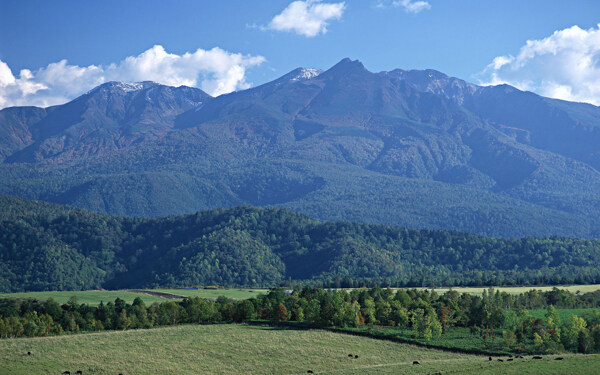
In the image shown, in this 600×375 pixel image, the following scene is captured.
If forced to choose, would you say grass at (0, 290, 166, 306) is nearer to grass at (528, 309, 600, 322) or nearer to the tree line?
the tree line

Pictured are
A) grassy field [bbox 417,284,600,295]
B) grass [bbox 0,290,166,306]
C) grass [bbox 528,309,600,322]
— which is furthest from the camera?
grassy field [bbox 417,284,600,295]

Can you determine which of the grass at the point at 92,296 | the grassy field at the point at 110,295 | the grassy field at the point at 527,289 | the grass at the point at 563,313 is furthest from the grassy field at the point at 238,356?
the grassy field at the point at 527,289

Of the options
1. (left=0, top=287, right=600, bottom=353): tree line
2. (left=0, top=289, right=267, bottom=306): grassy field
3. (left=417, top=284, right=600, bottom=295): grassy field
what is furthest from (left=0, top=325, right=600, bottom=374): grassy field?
(left=417, top=284, right=600, bottom=295): grassy field

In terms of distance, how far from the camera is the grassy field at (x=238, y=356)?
7319cm

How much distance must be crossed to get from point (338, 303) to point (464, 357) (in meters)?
28.6

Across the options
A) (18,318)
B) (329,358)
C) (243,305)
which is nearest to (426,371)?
(329,358)

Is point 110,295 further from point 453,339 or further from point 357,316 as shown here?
point 453,339

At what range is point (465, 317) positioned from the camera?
4311 inches

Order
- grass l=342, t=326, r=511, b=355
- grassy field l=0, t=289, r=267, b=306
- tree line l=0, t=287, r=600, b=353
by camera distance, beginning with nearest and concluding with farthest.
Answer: grass l=342, t=326, r=511, b=355
tree line l=0, t=287, r=600, b=353
grassy field l=0, t=289, r=267, b=306

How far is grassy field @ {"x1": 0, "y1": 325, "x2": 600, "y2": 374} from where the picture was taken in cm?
7319

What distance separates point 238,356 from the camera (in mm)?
84562

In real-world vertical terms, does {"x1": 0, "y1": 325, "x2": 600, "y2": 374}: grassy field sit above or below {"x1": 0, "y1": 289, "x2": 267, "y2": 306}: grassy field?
below

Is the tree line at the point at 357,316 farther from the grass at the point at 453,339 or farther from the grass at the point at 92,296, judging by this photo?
the grass at the point at 92,296

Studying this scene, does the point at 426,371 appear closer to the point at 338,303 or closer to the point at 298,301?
the point at 338,303
